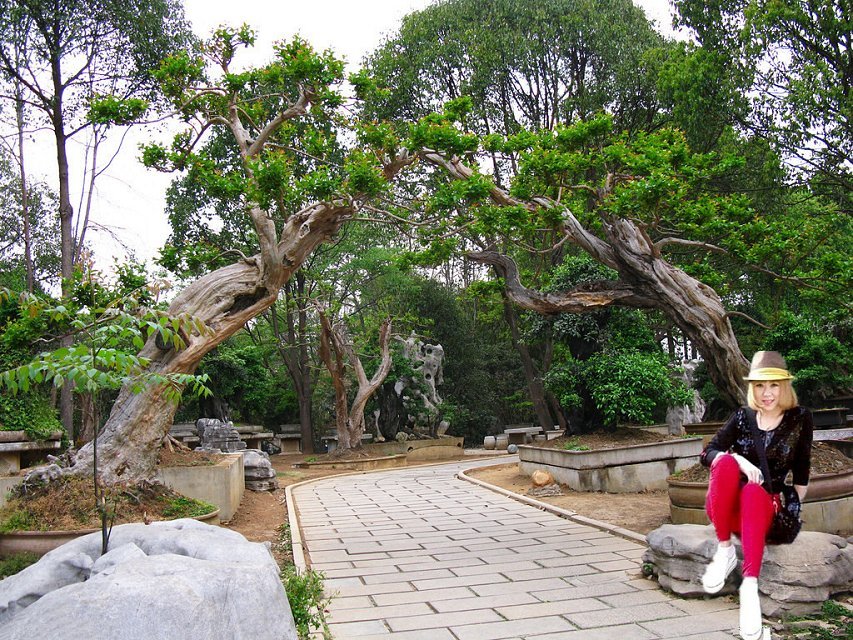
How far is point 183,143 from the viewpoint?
29.6 feet

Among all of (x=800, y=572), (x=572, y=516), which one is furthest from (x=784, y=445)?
(x=572, y=516)

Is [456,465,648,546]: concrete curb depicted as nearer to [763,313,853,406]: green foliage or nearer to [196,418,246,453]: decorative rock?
[196,418,246,453]: decorative rock

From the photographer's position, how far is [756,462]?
330cm

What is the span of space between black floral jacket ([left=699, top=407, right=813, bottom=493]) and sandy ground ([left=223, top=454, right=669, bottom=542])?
167 inches

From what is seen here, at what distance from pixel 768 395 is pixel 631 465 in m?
7.42

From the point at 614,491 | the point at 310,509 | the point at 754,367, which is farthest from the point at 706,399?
the point at 754,367

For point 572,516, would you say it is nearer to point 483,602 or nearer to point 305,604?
point 483,602

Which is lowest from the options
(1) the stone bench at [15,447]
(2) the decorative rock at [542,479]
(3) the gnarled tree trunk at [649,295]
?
(2) the decorative rock at [542,479]

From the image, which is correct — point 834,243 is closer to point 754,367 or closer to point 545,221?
point 545,221

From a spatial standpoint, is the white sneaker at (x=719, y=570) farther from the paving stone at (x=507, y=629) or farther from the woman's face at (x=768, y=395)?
the paving stone at (x=507, y=629)

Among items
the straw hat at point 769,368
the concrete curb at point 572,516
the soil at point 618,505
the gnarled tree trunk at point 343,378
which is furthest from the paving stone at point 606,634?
the gnarled tree trunk at point 343,378

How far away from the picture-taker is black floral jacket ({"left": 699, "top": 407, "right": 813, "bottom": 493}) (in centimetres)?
325

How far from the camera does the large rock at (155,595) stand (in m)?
2.51

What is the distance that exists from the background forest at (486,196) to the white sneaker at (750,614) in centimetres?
286
